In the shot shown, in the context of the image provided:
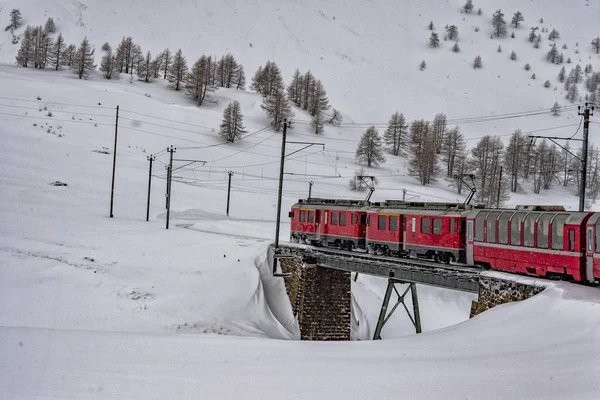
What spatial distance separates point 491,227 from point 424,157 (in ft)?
199

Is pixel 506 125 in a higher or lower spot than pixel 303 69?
lower

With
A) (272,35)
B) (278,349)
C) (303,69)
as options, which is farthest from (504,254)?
(272,35)

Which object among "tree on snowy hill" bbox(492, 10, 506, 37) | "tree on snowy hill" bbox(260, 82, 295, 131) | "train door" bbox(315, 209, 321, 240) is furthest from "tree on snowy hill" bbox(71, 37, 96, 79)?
"tree on snowy hill" bbox(492, 10, 506, 37)

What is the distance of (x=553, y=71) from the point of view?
162 metres

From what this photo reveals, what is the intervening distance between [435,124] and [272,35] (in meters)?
82.3

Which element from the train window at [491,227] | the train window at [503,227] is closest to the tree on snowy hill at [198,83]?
the train window at [491,227]

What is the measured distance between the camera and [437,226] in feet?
81.8

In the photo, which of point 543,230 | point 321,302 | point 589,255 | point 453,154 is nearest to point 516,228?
point 543,230

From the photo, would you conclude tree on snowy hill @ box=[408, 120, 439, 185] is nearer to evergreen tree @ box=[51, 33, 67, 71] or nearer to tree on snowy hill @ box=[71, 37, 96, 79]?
tree on snowy hill @ box=[71, 37, 96, 79]

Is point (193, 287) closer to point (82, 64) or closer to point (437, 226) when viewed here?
point (437, 226)

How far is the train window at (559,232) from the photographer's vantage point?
18.8 meters

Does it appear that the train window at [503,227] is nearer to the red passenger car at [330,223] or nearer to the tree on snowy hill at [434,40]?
the red passenger car at [330,223]

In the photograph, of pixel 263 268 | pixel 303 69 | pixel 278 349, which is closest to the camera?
pixel 278 349

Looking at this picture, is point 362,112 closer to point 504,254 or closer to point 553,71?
point 553,71
